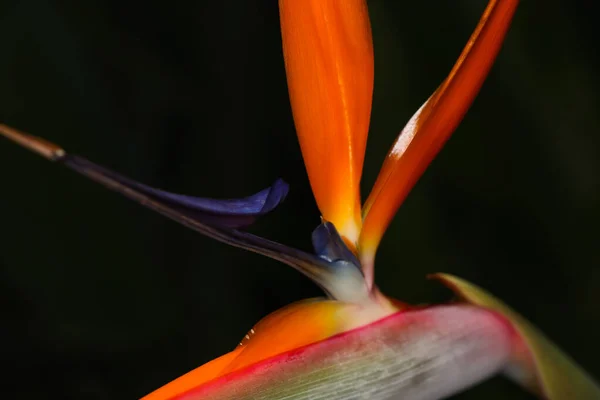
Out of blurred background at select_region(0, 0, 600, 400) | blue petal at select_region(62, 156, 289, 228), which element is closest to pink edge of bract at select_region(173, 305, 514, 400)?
blue petal at select_region(62, 156, 289, 228)

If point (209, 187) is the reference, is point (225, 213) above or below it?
below

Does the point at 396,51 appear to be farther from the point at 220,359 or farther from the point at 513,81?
the point at 220,359

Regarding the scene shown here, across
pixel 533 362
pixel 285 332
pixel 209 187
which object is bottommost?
pixel 533 362

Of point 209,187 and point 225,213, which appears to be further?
point 209,187

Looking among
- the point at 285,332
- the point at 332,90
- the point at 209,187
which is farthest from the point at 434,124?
the point at 209,187

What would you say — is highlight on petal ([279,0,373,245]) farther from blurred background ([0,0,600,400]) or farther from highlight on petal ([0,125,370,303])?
blurred background ([0,0,600,400])

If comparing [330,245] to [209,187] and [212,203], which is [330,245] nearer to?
[212,203]

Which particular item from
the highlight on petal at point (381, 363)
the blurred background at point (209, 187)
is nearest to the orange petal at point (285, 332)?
the highlight on petal at point (381, 363)
